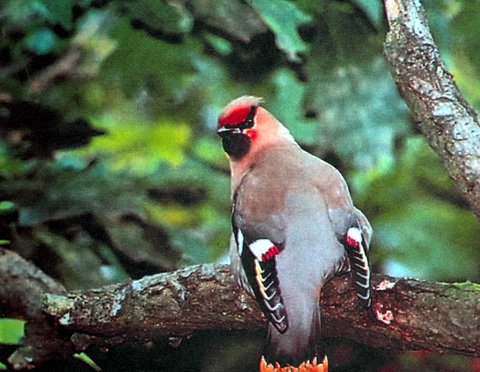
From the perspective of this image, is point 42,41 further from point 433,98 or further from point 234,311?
point 433,98

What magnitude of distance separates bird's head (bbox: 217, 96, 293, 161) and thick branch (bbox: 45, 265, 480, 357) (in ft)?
0.91

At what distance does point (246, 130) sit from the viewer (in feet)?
5.35

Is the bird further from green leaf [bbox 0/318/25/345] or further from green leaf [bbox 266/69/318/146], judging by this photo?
green leaf [bbox 0/318/25/345]

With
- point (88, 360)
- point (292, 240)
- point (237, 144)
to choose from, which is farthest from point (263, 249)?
point (88, 360)

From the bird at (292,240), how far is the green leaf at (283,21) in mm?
387

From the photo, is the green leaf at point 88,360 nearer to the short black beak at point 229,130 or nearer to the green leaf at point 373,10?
the short black beak at point 229,130

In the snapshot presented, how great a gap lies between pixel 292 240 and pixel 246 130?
1.06 feet

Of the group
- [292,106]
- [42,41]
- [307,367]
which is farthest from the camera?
[42,41]

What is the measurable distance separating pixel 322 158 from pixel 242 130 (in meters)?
0.24

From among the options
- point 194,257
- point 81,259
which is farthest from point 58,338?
point 194,257

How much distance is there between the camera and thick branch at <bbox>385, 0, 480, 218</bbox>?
143 centimetres

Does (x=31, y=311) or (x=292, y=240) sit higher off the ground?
(x=292, y=240)

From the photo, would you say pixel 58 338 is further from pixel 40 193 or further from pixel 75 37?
pixel 75 37

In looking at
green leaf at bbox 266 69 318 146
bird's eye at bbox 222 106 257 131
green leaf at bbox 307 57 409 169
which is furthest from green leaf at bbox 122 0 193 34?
bird's eye at bbox 222 106 257 131
